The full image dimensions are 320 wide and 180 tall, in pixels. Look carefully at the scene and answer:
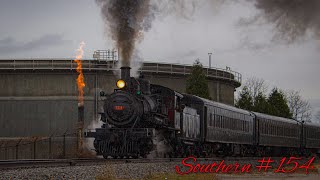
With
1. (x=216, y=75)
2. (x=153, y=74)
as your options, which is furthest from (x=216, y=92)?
(x=153, y=74)

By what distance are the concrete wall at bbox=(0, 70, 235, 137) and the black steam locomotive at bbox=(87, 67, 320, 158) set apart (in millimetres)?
15140

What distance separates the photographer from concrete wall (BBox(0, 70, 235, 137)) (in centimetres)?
5281

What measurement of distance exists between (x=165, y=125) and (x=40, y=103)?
2549cm

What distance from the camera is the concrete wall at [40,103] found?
5281cm

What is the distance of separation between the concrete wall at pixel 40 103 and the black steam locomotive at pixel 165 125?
15.1 meters

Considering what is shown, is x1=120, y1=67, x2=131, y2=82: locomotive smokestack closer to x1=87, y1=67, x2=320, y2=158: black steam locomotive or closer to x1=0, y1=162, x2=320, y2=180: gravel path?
x1=87, y1=67, x2=320, y2=158: black steam locomotive

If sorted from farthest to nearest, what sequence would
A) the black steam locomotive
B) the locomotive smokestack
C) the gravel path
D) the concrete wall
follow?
the concrete wall
the locomotive smokestack
the black steam locomotive
the gravel path

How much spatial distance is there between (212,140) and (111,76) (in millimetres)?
19061

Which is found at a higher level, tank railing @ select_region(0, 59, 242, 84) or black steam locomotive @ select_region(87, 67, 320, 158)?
tank railing @ select_region(0, 59, 242, 84)

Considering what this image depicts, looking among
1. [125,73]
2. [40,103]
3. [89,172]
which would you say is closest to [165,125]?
[125,73]

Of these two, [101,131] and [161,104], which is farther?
[161,104]

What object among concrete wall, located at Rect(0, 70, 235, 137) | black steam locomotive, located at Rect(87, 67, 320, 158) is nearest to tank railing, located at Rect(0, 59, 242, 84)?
concrete wall, located at Rect(0, 70, 235, 137)

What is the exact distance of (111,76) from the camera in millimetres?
54375

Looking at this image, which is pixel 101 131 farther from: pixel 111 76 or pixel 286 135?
pixel 286 135
